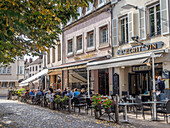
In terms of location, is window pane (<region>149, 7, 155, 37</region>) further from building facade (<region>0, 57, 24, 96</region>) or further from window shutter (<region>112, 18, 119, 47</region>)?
building facade (<region>0, 57, 24, 96</region>)

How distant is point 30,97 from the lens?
19.2 m

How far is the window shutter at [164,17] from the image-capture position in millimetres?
12353

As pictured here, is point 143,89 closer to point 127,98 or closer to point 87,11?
point 127,98

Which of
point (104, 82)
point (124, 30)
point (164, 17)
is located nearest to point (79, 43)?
point (104, 82)

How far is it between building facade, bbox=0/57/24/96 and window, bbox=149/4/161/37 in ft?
105

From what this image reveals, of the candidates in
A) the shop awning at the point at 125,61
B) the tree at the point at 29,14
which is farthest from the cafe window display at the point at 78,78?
the tree at the point at 29,14

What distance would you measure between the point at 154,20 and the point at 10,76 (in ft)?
111

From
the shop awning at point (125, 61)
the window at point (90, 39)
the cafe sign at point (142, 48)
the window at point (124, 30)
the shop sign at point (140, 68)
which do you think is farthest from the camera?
the window at point (90, 39)

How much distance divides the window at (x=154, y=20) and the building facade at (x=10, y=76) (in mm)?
31871

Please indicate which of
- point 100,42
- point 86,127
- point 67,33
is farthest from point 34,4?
point 67,33

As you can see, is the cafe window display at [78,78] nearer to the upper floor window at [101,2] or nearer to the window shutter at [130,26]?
the upper floor window at [101,2]

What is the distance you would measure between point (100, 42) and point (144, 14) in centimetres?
499

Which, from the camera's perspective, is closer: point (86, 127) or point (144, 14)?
point (86, 127)

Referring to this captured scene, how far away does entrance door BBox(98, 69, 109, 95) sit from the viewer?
57.6 feet
